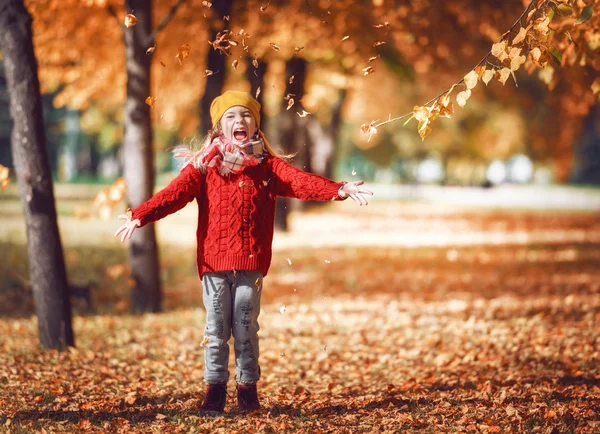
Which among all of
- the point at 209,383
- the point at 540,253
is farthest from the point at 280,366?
the point at 540,253

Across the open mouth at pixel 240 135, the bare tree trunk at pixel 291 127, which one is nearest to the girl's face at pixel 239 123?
the open mouth at pixel 240 135

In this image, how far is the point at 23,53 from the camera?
6785mm

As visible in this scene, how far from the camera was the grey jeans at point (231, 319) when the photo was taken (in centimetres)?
485

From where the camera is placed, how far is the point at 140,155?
30.2 ft

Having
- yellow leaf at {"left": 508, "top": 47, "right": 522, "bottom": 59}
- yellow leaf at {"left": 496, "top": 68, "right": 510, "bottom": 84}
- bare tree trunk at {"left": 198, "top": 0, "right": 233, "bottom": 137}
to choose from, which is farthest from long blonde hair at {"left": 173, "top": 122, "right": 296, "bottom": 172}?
bare tree trunk at {"left": 198, "top": 0, "right": 233, "bottom": 137}

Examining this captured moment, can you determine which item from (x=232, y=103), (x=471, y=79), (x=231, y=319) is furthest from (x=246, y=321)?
(x=471, y=79)

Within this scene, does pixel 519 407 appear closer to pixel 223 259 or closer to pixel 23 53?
pixel 223 259

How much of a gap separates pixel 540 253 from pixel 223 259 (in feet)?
43.1

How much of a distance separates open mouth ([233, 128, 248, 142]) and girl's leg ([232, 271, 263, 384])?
822mm

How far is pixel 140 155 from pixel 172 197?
4.65 metres

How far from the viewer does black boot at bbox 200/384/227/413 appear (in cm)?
504

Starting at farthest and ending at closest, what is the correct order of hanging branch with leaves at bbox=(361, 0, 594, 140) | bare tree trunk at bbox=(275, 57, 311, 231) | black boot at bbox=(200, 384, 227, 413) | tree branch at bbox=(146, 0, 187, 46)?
bare tree trunk at bbox=(275, 57, 311, 231), tree branch at bbox=(146, 0, 187, 46), black boot at bbox=(200, 384, 227, 413), hanging branch with leaves at bbox=(361, 0, 594, 140)

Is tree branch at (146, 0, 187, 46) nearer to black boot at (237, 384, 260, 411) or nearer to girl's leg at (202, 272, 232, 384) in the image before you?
girl's leg at (202, 272, 232, 384)

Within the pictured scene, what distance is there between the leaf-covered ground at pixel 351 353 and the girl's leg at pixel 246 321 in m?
0.32
